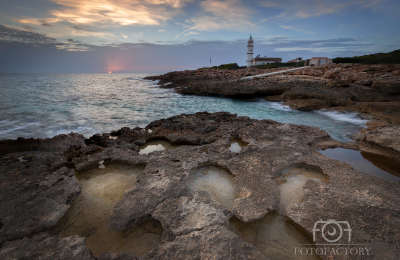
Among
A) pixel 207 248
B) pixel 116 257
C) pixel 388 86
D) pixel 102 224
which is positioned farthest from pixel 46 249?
pixel 388 86

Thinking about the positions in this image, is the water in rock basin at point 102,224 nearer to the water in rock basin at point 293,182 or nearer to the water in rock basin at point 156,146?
the water in rock basin at point 156,146

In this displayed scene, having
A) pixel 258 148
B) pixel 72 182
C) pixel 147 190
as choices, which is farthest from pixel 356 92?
pixel 72 182

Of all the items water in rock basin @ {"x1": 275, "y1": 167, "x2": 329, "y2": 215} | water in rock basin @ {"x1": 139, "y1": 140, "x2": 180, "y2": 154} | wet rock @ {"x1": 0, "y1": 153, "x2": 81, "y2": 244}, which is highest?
wet rock @ {"x1": 0, "y1": 153, "x2": 81, "y2": 244}

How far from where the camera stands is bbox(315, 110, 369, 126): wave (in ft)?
24.2

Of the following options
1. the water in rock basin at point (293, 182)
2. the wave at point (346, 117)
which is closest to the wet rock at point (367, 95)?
the wave at point (346, 117)

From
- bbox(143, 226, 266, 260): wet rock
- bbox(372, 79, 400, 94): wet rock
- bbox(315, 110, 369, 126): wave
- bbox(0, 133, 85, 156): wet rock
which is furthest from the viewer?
bbox(372, 79, 400, 94): wet rock

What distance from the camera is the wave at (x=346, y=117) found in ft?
24.2

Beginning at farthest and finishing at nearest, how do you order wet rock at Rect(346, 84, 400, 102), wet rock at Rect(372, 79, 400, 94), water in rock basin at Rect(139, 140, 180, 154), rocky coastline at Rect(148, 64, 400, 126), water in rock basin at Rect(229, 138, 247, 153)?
wet rock at Rect(346, 84, 400, 102) < wet rock at Rect(372, 79, 400, 94) < rocky coastline at Rect(148, 64, 400, 126) < water in rock basin at Rect(139, 140, 180, 154) < water in rock basin at Rect(229, 138, 247, 153)

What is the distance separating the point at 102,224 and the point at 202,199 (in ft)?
4.76

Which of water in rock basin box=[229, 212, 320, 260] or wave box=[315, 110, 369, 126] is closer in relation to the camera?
water in rock basin box=[229, 212, 320, 260]

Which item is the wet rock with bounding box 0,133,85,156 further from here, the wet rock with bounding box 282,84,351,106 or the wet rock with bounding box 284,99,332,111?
the wet rock with bounding box 282,84,351,106

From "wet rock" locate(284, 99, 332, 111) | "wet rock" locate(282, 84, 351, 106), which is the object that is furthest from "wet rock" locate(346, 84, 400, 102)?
"wet rock" locate(284, 99, 332, 111)

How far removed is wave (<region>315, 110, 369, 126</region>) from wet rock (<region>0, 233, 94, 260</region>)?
940cm

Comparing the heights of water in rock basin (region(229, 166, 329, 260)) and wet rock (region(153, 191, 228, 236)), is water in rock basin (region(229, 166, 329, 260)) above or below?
below
